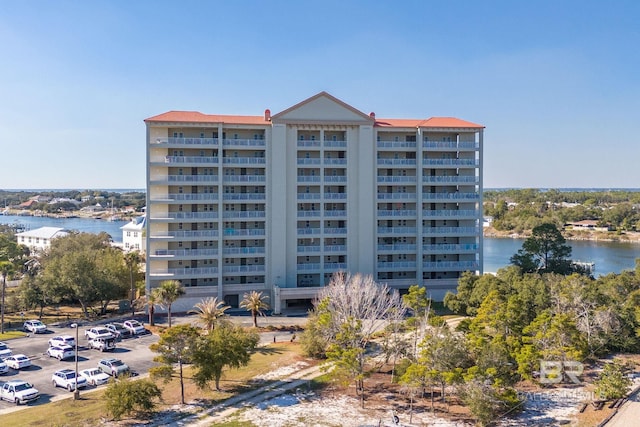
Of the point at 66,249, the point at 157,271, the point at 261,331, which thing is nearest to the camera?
the point at 261,331

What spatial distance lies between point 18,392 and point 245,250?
1064 inches

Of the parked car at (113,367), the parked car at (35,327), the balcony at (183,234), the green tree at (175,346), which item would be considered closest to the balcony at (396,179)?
the balcony at (183,234)

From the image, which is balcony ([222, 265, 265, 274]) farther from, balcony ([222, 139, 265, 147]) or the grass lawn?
the grass lawn

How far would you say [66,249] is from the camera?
2537 inches

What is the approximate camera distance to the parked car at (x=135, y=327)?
144 feet

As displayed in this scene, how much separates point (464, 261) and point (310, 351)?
27.4 m

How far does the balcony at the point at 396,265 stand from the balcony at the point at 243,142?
19.2 m

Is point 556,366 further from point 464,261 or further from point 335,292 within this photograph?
point 464,261

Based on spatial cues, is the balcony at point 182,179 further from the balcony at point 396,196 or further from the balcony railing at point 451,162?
the balcony railing at point 451,162

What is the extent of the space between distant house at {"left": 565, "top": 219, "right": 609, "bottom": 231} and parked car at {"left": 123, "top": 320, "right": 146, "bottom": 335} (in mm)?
135268

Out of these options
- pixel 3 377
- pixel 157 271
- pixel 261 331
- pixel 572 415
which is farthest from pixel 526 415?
pixel 157 271

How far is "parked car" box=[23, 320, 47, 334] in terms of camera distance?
1750 inches

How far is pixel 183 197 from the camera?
52500mm

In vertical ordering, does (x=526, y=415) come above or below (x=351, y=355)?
below
